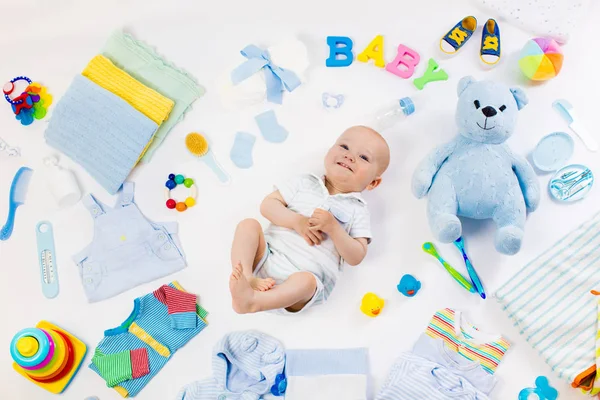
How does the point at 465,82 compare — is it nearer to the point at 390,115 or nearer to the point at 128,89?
the point at 390,115

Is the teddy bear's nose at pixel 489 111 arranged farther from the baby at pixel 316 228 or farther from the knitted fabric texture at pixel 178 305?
the knitted fabric texture at pixel 178 305

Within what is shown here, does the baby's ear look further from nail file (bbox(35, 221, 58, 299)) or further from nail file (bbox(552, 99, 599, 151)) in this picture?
nail file (bbox(35, 221, 58, 299))

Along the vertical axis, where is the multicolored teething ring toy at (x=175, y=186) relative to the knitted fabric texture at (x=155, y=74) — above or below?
below

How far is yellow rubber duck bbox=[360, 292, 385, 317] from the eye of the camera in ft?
4.85

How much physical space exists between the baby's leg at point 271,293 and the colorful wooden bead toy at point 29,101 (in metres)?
0.73

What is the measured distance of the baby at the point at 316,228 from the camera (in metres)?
1.38

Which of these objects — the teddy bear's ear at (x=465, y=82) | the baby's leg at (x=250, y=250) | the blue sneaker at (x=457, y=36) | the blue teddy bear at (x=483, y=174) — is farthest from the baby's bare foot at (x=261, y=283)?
the blue sneaker at (x=457, y=36)

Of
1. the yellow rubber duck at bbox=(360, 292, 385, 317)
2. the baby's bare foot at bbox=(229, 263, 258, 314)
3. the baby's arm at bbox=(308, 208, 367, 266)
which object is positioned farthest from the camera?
the yellow rubber duck at bbox=(360, 292, 385, 317)

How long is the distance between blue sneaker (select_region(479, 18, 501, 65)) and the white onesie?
1.62 feet

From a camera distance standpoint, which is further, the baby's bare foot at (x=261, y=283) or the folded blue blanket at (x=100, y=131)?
the folded blue blanket at (x=100, y=131)

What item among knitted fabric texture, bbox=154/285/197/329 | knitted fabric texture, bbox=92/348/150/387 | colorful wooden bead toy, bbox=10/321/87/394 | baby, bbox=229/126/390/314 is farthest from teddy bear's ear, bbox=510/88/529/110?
colorful wooden bead toy, bbox=10/321/87/394

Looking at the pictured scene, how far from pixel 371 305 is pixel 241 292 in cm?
34

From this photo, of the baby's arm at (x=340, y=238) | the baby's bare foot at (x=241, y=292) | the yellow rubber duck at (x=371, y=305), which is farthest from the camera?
the yellow rubber duck at (x=371, y=305)

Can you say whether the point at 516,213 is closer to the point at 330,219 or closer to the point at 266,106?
the point at 330,219
